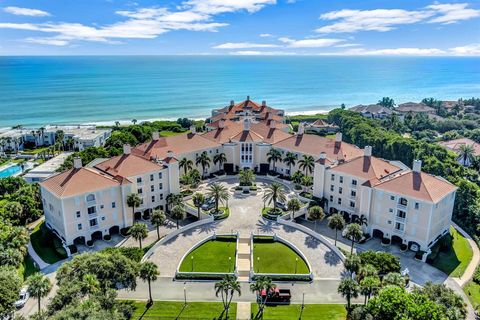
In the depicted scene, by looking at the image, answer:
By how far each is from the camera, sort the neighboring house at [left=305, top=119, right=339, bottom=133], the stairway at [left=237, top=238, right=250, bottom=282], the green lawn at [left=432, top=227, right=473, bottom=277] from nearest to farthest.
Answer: the stairway at [left=237, top=238, right=250, bottom=282], the green lawn at [left=432, top=227, right=473, bottom=277], the neighboring house at [left=305, top=119, right=339, bottom=133]

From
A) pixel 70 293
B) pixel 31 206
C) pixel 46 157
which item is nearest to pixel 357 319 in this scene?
pixel 70 293

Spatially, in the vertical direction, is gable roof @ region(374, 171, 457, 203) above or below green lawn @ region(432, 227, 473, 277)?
above

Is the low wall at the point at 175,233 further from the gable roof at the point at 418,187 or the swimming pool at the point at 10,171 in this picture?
the swimming pool at the point at 10,171

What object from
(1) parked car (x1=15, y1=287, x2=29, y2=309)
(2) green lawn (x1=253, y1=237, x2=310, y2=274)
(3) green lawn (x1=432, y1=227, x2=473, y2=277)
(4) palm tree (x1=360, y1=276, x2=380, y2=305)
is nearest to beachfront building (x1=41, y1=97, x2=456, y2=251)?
(3) green lawn (x1=432, y1=227, x2=473, y2=277)

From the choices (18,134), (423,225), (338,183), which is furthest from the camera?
(18,134)

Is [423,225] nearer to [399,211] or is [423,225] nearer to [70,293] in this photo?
[399,211]

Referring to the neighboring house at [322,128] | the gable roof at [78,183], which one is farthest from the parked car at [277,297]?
the neighboring house at [322,128]

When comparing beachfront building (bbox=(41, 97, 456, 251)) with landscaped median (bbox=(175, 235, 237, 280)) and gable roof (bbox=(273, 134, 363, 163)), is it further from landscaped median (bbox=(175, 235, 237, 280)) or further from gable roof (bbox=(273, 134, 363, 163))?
landscaped median (bbox=(175, 235, 237, 280))
